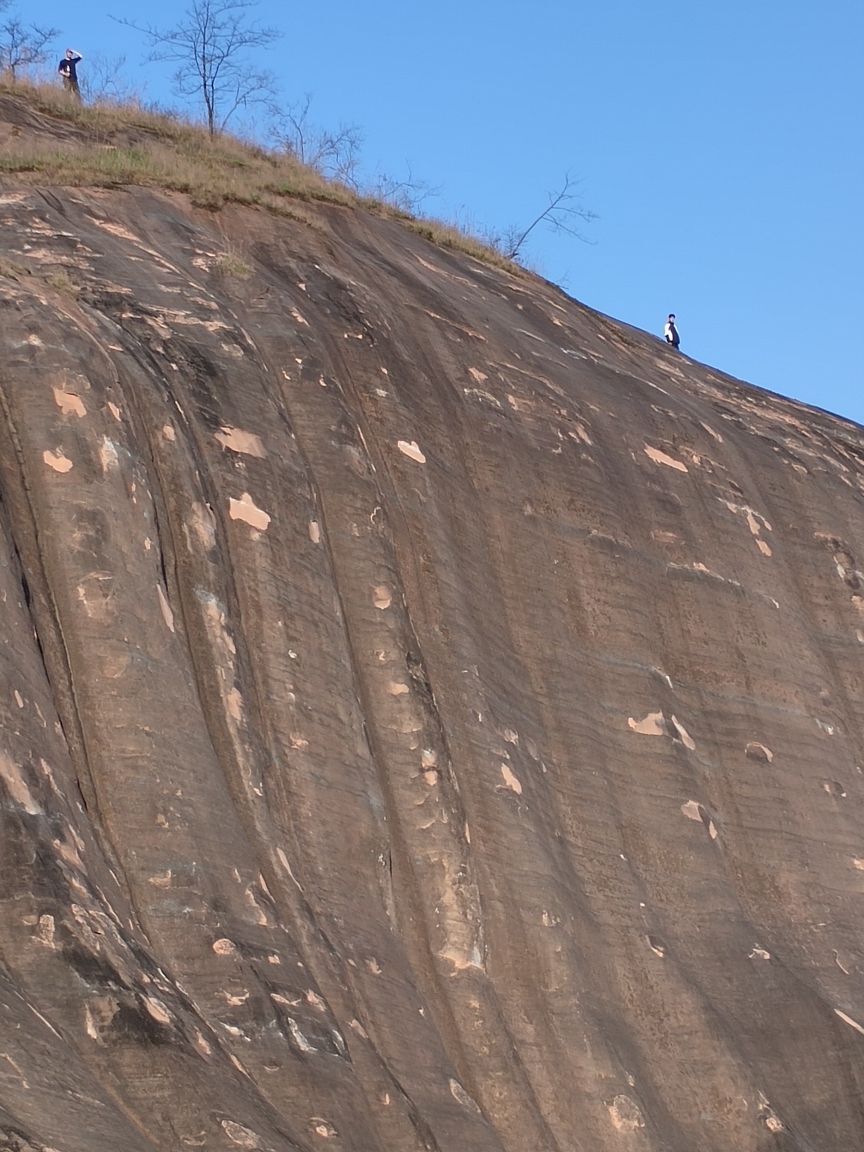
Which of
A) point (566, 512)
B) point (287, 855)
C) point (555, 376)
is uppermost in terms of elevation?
point (555, 376)

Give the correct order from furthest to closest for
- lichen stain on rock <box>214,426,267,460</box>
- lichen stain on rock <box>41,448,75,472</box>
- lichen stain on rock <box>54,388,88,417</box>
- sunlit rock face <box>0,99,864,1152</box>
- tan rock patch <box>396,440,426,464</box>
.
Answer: tan rock patch <box>396,440,426,464</box> → lichen stain on rock <box>214,426,267,460</box> → lichen stain on rock <box>54,388,88,417</box> → lichen stain on rock <box>41,448,75,472</box> → sunlit rock face <box>0,99,864,1152</box>

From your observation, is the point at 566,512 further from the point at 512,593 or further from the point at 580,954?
the point at 580,954

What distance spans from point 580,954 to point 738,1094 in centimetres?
152

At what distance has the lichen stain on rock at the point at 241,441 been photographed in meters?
10.3

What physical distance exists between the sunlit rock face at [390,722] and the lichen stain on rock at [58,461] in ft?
0.08

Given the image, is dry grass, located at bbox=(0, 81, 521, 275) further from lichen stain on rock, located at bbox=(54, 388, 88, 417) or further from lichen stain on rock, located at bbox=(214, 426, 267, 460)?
lichen stain on rock, located at bbox=(54, 388, 88, 417)

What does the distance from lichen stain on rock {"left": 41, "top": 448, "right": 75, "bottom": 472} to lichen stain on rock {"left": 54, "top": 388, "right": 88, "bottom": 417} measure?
0.81ft

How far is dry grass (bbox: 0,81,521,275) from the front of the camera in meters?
13.8

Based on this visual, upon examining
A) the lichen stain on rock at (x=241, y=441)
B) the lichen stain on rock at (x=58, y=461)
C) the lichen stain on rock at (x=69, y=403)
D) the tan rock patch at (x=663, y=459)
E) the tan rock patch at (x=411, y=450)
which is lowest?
the lichen stain on rock at (x=58, y=461)

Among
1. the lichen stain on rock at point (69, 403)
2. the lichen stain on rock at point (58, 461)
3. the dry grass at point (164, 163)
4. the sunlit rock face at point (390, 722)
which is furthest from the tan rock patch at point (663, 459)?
the lichen stain on rock at point (58, 461)

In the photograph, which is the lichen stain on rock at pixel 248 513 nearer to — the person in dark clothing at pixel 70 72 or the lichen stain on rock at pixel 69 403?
the lichen stain on rock at pixel 69 403

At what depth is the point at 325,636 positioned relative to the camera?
10047 millimetres

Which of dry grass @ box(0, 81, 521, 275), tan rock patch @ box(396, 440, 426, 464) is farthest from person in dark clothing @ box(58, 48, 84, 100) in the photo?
tan rock patch @ box(396, 440, 426, 464)

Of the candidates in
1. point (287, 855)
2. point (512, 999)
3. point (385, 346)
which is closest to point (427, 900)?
point (512, 999)
